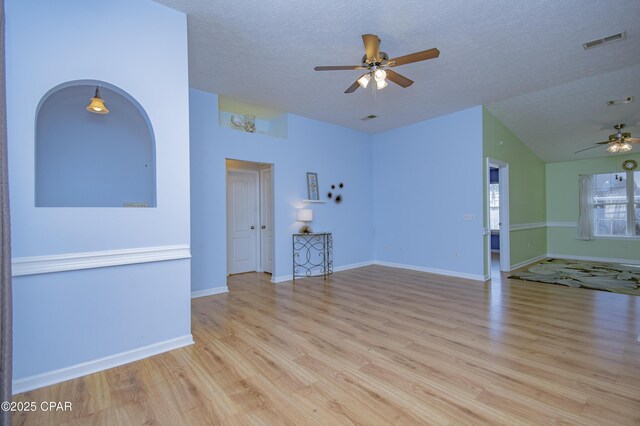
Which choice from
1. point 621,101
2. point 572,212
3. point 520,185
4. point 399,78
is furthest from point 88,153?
point 572,212

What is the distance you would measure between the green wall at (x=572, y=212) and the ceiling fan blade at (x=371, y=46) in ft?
26.4

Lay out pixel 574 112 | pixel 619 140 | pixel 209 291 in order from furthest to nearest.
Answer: pixel 619 140, pixel 574 112, pixel 209 291

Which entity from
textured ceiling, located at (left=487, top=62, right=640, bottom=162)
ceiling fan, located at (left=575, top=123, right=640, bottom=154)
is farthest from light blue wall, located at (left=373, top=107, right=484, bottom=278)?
ceiling fan, located at (left=575, top=123, right=640, bottom=154)

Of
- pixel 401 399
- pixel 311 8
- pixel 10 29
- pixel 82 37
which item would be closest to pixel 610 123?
pixel 311 8

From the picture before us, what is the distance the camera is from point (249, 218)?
20.7 ft

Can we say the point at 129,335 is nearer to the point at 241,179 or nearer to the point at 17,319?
the point at 17,319

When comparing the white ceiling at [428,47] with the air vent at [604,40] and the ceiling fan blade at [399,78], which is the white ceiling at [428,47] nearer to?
the air vent at [604,40]

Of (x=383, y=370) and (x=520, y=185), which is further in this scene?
(x=520, y=185)

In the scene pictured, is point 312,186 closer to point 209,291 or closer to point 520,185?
point 209,291

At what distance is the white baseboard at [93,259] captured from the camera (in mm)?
2110

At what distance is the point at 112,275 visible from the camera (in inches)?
96.6

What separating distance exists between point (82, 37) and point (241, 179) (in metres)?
3.92

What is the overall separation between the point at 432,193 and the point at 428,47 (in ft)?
10.6

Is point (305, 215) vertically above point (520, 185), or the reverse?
point (520, 185)
